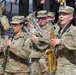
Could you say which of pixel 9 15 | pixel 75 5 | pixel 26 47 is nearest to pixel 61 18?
pixel 26 47

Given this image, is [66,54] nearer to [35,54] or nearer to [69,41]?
[69,41]

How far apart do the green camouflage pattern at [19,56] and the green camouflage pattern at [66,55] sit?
1245 millimetres

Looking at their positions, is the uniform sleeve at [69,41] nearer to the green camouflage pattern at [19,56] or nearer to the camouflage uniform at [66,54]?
the camouflage uniform at [66,54]

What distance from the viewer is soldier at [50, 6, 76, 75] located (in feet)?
22.6

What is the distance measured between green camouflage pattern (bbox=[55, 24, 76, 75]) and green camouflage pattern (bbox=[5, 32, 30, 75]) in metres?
1.25

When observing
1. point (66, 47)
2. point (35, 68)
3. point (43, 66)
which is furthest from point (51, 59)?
point (35, 68)

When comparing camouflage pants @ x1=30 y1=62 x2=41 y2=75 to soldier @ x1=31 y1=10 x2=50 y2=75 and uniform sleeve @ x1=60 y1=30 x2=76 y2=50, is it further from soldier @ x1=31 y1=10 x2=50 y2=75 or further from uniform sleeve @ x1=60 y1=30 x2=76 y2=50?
uniform sleeve @ x1=60 y1=30 x2=76 y2=50

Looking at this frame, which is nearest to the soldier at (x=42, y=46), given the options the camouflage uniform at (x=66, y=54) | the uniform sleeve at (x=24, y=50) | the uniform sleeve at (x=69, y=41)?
the uniform sleeve at (x=24, y=50)

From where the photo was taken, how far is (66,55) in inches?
279

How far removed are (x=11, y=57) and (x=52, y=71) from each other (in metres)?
1.32

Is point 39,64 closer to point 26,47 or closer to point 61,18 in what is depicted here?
point 26,47

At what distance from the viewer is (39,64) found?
8.79m

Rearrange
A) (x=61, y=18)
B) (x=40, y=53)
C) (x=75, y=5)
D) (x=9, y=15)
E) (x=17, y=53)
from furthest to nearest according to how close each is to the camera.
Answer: (x=9, y=15), (x=75, y=5), (x=40, y=53), (x=17, y=53), (x=61, y=18)

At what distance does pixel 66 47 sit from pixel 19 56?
1.58 m
